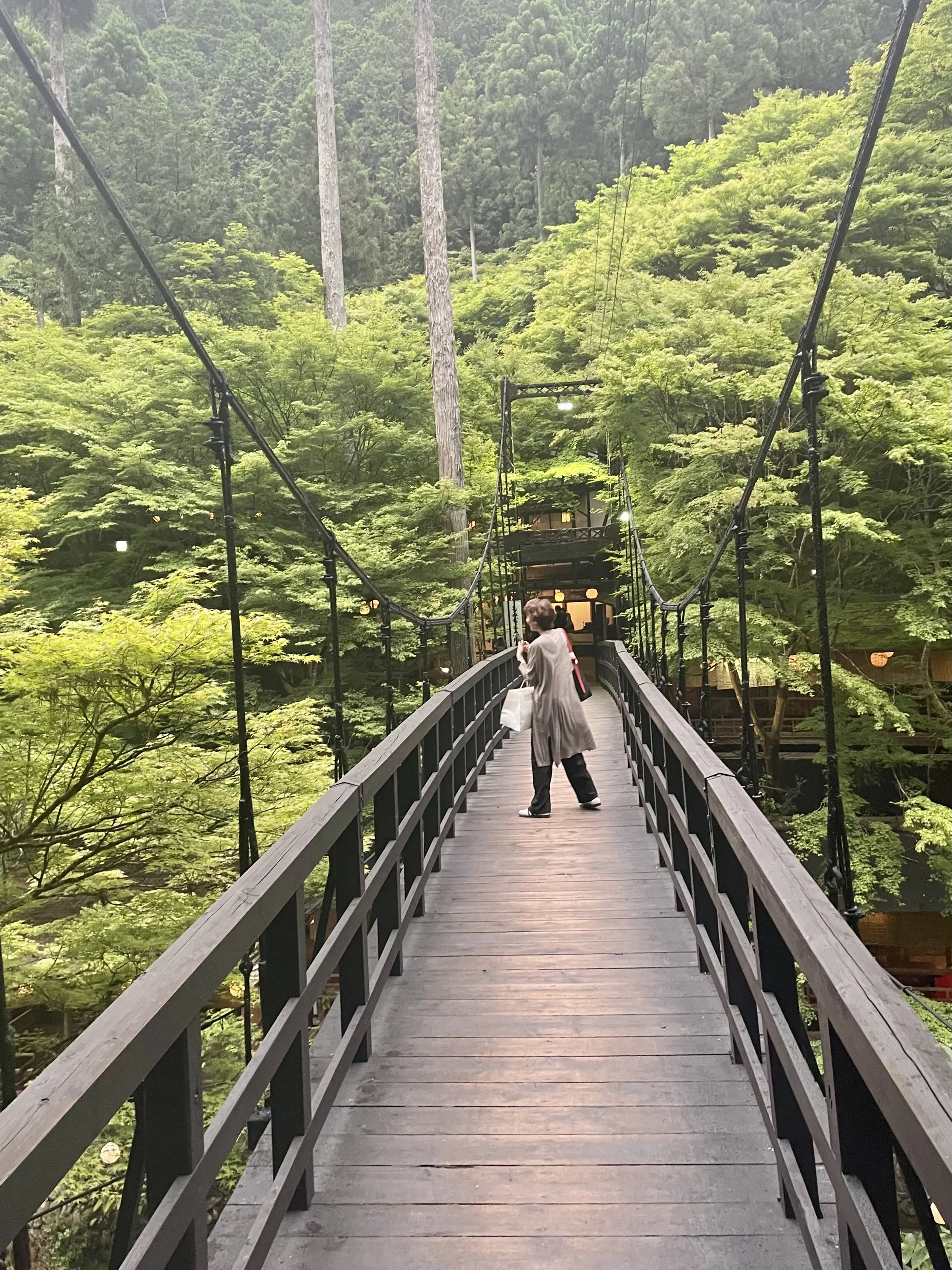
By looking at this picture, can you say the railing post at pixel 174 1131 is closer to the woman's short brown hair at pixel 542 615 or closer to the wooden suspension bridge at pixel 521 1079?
the wooden suspension bridge at pixel 521 1079

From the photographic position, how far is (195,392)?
10.4 metres

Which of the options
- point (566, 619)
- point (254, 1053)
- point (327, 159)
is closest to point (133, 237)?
point (254, 1053)

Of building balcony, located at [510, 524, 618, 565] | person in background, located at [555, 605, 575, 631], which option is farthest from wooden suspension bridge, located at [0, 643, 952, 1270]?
person in background, located at [555, 605, 575, 631]

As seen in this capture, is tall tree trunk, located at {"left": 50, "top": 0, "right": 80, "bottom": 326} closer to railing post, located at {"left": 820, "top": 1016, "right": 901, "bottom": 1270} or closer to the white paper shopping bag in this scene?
the white paper shopping bag

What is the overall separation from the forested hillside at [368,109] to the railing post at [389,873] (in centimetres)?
1345

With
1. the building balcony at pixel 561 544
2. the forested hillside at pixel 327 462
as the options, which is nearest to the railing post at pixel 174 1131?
the forested hillside at pixel 327 462

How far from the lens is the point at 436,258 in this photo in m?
12.1

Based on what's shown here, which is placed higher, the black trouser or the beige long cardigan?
the beige long cardigan

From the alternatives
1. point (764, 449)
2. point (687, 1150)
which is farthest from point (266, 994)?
point (764, 449)

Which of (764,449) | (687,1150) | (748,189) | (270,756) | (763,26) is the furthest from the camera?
(763,26)

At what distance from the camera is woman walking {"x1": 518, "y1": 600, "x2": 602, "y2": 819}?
14.3 feet

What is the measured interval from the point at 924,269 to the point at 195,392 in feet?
29.2

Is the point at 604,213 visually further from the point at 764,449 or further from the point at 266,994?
the point at 266,994

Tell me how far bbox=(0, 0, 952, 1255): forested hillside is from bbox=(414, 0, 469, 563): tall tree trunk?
0.50 meters
